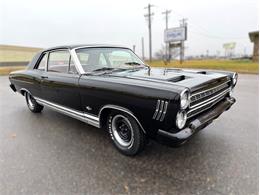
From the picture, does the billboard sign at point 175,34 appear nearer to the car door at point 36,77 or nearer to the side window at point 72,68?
the car door at point 36,77

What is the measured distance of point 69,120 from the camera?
446 cm

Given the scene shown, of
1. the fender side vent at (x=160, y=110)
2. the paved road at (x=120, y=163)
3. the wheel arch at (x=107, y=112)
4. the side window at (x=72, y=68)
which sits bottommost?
the paved road at (x=120, y=163)

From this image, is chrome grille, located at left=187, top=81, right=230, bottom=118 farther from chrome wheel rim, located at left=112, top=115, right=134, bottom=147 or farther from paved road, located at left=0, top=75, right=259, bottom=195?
chrome wheel rim, located at left=112, top=115, right=134, bottom=147

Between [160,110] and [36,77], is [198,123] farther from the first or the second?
[36,77]

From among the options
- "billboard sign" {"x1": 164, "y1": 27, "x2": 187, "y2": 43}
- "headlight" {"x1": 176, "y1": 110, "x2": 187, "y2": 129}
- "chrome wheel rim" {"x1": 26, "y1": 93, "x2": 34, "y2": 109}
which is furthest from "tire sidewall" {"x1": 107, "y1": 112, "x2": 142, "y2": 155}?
"billboard sign" {"x1": 164, "y1": 27, "x2": 187, "y2": 43}

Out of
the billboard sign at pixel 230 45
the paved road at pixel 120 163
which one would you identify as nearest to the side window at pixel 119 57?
the paved road at pixel 120 163

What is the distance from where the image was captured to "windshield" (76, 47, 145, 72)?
3452mm

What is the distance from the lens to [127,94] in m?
2.50

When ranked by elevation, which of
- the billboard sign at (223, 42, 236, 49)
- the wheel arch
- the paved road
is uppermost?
the billboard sign at (223, 42, 236, 49)

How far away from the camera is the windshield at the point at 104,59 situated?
3.45 meters

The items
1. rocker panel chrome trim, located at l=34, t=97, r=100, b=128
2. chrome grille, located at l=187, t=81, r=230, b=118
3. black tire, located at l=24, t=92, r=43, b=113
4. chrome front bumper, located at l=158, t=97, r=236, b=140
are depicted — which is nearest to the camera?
chrome front bumper, located at l=158, t=97, r=236, b=140

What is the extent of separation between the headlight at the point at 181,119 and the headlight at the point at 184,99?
87 mm

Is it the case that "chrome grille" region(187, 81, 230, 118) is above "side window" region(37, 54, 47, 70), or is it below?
below

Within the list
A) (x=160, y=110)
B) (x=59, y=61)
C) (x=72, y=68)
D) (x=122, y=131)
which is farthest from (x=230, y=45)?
(x=160, y=110)
